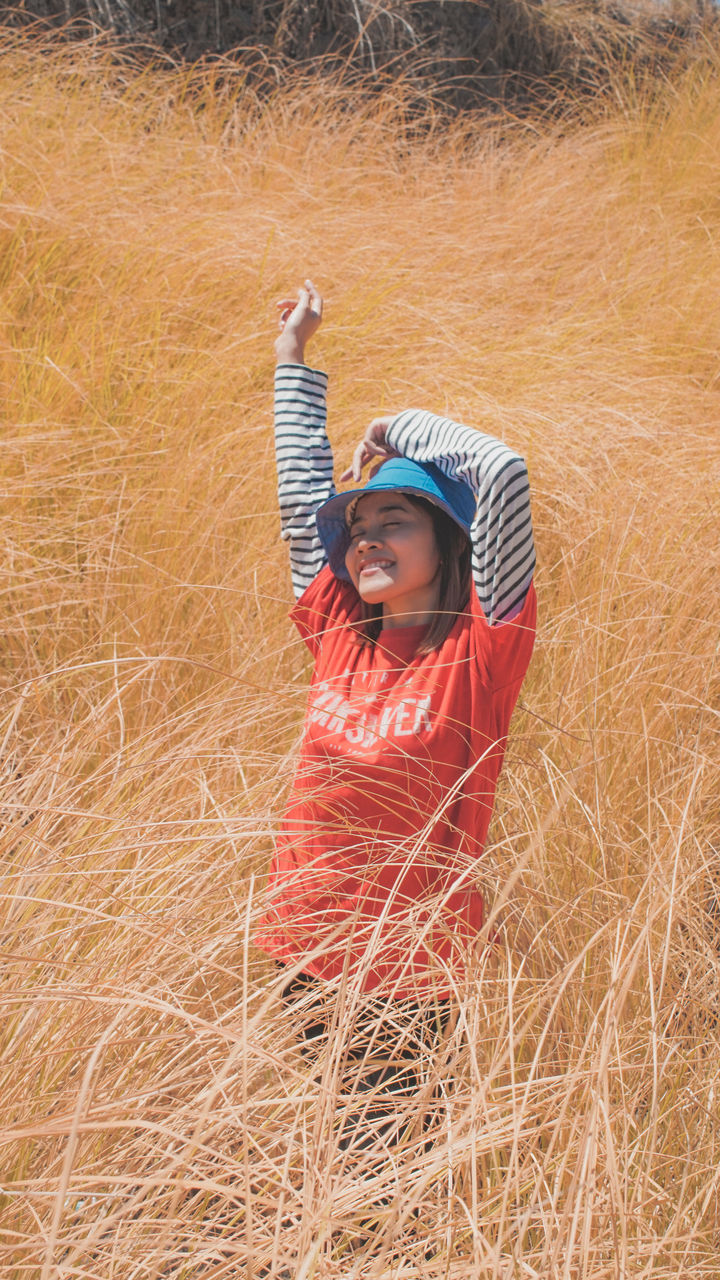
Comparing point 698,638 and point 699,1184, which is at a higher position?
point 698,638

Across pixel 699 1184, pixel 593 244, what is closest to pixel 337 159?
pixel 593 244

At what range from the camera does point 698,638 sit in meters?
1.83

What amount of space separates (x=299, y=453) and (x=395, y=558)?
369 millimetres

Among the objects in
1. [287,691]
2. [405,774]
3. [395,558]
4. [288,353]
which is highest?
[288,353]

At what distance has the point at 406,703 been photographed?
1.27 m

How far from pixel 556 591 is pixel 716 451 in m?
0.76

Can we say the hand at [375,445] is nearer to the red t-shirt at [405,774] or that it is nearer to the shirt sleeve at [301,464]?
the shirt sleeve at [301,464]

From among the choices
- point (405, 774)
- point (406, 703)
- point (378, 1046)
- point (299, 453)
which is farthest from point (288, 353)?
point (378, 1046)

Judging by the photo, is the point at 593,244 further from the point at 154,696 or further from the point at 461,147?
the point at 154,696

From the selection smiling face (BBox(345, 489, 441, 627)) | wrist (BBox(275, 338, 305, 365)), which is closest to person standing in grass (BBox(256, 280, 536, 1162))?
smiling face (BBox(345, 489, 441, 627))

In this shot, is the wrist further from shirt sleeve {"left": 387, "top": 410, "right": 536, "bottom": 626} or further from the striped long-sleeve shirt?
shirt sleeve {"left": 387, "top": 410, "right": 536, "bottom": 626}

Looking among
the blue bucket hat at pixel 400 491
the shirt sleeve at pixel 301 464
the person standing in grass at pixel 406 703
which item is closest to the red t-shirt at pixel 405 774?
the person standing in grass at pixel 406 703

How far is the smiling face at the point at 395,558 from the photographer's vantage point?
1371 millimetres

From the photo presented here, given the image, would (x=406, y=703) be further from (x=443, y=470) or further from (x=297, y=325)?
(x=297, y=325)
